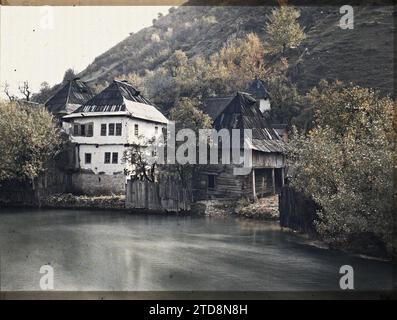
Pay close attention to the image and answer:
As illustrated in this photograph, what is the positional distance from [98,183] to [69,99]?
12.6 m

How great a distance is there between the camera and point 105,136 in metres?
34.7

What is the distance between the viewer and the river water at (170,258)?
1338 centimetres

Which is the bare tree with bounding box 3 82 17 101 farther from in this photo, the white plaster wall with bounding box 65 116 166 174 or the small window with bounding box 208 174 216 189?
the small window with bounding box 208 174 216 189

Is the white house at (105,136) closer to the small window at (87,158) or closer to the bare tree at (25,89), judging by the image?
the small window at (87,158)

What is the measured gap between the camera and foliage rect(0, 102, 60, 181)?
30719 millimetres

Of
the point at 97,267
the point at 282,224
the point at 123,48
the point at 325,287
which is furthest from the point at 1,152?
the point at 123,48

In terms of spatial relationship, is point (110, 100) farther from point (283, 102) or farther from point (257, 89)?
point (257, 89)

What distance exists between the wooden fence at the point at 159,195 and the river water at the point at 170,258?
157 inches

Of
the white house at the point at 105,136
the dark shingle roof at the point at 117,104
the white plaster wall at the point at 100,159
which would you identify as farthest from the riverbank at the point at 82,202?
the dark shingle roof at the point at 117,104

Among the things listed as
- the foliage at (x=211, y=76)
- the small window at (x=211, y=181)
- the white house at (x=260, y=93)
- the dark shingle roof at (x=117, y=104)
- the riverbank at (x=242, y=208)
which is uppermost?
the foliage at (x=211, y=76)

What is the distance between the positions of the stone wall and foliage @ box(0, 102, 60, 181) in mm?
3653

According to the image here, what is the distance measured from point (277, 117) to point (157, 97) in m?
16.6

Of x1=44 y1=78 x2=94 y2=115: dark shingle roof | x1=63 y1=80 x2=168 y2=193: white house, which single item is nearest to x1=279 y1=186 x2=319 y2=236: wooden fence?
x1=63 y1=80 x2=168 y2=193: white house

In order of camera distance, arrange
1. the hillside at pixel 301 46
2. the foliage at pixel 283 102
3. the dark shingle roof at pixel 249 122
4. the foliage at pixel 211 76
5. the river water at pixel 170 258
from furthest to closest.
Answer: the hillside at pixel 301 46, the foliage at pixel 211 76, the foliage at pixel 283 102, the dark shingle roof at pixel 249 122, the river water at pixel 170 258
